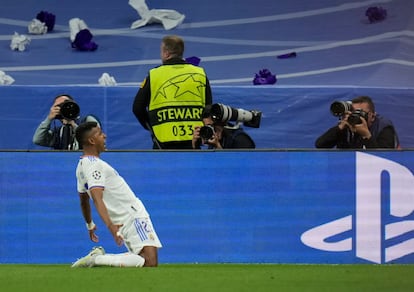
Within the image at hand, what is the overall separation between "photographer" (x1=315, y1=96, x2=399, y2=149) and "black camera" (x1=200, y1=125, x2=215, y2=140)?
1.31 m

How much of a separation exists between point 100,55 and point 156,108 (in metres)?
3.36

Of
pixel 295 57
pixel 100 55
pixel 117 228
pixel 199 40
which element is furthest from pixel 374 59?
pixel 117 228

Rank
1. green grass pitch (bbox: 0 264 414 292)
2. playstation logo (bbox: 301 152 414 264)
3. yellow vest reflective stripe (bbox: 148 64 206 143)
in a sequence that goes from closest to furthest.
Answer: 1. green grass pitch (bbox: 0 264 414 292)
2. playstation logo (bbox: 301 152 414 264)
3. yellow vest reflective stripe (bbox: 148 64 206 143)

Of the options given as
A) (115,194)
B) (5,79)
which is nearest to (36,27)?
(5,79)

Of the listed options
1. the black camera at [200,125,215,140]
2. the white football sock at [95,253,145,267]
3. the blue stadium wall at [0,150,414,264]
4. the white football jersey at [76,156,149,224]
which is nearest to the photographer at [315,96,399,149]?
the blue stadium wall at [0,150,414,264]

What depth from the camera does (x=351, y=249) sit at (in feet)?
→ 39.2

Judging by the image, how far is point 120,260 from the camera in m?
10.8

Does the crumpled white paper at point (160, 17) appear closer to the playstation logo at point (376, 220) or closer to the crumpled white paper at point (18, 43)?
the crumpled white paper at point (18, 43)

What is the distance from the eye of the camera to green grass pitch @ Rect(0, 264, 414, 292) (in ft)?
28.4

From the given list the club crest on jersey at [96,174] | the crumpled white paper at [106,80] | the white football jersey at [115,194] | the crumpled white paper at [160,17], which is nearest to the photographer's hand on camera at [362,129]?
the white football jersey at [115,194]

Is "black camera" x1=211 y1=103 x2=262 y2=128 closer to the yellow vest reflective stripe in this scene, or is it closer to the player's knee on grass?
the yellow vest reflective stripe

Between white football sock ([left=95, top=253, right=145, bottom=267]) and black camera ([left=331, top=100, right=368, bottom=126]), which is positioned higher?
black camera ([left=331, top=100, right=368, bottom=126])

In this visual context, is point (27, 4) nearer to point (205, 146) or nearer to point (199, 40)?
point (199, 40)

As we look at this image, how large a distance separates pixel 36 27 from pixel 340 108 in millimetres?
4692
